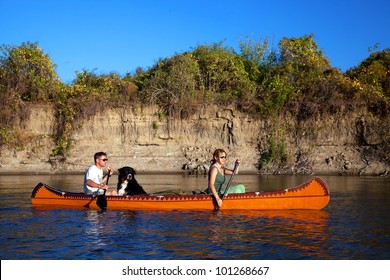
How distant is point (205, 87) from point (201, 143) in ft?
16.1

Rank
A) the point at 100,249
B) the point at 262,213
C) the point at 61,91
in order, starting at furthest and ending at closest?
the point at 61,91
the point at 262,213
the point at 100,249

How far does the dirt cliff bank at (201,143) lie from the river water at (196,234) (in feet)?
53.0

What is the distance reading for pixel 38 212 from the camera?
13266 millimetres

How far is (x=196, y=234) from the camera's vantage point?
10.0m

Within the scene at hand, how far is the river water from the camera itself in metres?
8.36

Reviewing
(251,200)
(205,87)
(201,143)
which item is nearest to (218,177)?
(251,200)

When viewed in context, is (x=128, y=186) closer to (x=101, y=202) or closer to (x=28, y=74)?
(x=101, y=202)

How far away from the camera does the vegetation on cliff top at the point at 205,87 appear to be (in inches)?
1273

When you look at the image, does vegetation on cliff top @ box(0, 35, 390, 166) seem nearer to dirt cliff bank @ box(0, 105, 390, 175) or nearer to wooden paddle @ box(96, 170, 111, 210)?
dirt cliff bank @ box(0, 105, 390, 175)

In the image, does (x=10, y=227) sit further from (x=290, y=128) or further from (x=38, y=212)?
(x=290, y=128)

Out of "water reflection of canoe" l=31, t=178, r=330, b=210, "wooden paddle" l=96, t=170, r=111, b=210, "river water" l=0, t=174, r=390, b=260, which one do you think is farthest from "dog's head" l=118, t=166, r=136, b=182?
"river water" l=0, t=174, r=390, b=260
